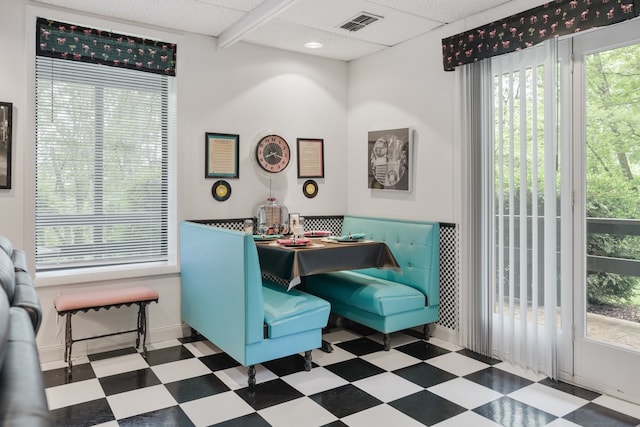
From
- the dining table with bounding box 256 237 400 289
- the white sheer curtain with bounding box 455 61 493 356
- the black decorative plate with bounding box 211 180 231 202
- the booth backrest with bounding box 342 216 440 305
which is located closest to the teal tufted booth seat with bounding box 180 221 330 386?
the dining table with bounding box 256 237 400 289

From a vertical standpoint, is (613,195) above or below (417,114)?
below

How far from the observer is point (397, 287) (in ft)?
12.3

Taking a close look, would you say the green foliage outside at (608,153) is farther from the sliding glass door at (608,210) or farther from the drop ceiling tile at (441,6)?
the drop ceiling tile at (441,6)

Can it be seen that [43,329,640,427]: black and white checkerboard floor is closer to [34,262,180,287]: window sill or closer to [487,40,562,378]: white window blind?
[487,40,562,378]: white window blind

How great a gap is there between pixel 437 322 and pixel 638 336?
152 centimetres

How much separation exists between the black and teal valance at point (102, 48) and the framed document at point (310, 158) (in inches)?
53.9

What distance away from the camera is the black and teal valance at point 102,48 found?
11.1 ft

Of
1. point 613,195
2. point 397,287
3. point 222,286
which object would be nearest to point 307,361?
point 222,286

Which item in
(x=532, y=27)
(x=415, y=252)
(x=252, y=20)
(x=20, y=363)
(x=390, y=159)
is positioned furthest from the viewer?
(x=390, y=159)

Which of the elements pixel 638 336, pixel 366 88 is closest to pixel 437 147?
pixel 366 88

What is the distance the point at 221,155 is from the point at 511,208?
2407mm

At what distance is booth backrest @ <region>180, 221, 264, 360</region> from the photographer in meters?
2.88

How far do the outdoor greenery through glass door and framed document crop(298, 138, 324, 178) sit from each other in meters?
2.44

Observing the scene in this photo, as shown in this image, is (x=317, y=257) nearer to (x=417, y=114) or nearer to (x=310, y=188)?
(x=310, y=188)
